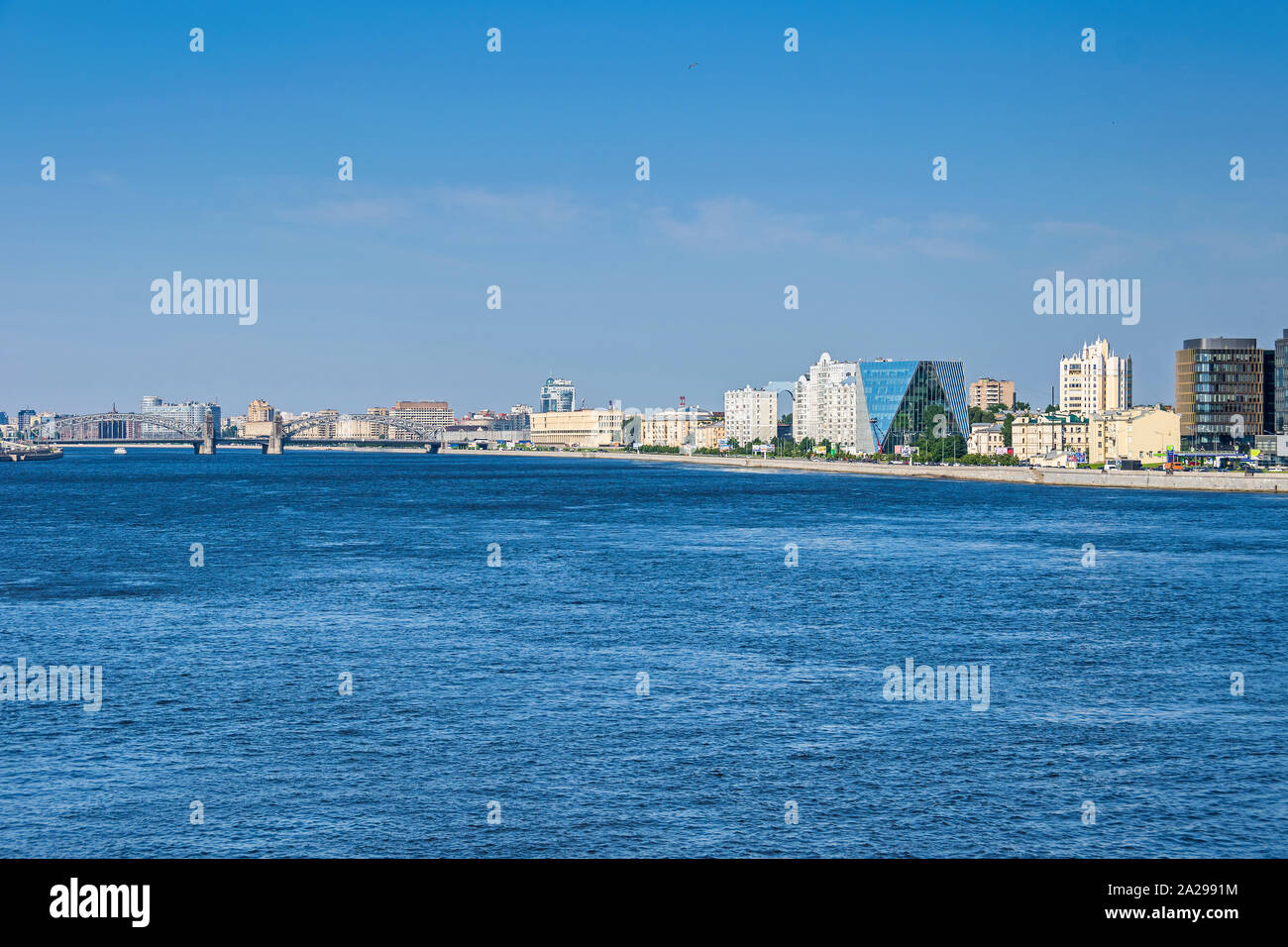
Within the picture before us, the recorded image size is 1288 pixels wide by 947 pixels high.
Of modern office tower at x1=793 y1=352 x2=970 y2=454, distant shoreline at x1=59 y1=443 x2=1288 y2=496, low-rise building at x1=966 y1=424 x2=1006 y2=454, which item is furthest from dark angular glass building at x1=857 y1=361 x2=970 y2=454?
distant shoreline at x1=59 y1=443 x2=1288 y2=496

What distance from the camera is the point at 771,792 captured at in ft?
43.5

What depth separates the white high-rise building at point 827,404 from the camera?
180 metres

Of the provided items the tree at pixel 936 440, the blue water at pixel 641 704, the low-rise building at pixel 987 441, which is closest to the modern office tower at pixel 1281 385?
the low-rise building at pixel 987 441

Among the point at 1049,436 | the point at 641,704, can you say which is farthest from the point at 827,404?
the point at 641,704

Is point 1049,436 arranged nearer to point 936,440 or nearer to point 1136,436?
point 1136,436

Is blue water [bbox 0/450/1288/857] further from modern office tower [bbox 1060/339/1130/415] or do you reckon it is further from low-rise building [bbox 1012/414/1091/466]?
modern office tower [bbox 1060/339/1130/415]

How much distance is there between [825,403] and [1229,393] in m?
60.2

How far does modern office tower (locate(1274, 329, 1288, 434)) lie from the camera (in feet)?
464

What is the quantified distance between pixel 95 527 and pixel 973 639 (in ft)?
140

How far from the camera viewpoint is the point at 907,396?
549 feet

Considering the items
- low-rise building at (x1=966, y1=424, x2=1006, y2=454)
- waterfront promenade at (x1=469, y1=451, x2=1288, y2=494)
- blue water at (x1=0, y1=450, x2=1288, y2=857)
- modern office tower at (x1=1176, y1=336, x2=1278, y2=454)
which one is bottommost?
blue water at (x1=0, y1=450, x2=1288, y2=857)

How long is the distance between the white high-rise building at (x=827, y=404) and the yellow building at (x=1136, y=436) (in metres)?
52.1

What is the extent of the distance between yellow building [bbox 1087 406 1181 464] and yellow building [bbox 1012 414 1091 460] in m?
2.33
